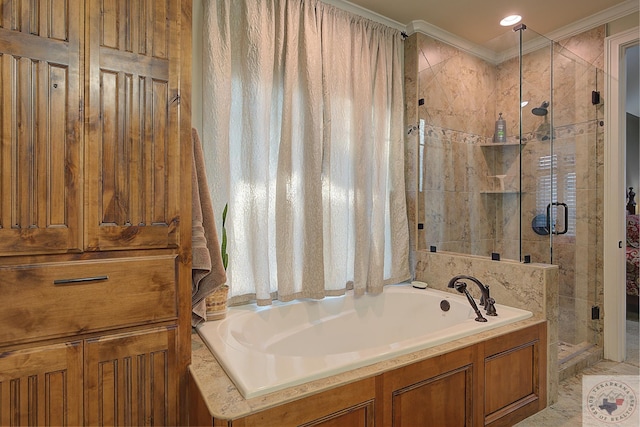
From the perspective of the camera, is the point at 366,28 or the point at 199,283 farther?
the point at 366,28

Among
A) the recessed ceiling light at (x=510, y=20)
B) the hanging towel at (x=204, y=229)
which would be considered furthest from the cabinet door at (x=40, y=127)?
the recessed ceiling light at (x=510, y=20)

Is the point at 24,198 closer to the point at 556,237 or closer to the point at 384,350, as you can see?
the point at 384,350

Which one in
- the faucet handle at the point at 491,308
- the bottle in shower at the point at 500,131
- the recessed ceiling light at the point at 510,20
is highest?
the recessed ceiling light at the point at 510,20

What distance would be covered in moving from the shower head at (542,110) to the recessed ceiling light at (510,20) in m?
0.66

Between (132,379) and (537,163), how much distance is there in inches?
116

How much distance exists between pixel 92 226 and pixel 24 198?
0.20 meters

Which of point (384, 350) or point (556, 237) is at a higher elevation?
point (556, 237)

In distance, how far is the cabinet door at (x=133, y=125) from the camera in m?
1.21

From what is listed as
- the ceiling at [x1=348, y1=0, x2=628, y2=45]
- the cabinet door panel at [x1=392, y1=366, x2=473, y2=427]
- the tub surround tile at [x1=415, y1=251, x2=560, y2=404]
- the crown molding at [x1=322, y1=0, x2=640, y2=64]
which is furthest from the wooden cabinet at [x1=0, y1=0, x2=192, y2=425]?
the tub surround tile at [x1=415, y1=251, x2=560, y2=404]

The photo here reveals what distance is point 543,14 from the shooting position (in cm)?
264

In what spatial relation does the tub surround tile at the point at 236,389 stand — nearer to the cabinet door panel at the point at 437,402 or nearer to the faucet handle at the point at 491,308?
the cabinet door panel at the point at 437,402

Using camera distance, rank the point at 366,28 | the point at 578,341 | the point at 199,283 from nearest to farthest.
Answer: the point at 199,283 < the point at 366,28 < the point at 578,341

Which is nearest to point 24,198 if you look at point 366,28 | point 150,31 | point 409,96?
point 150,31
